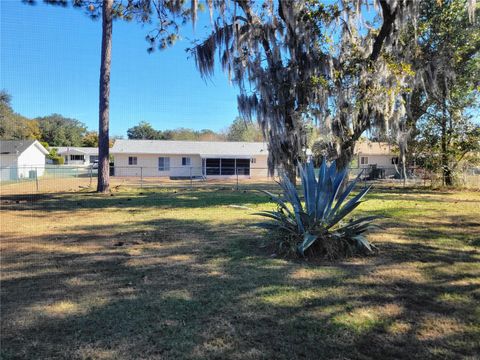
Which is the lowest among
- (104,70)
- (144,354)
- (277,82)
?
(144,354)

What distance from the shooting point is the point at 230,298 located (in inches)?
136

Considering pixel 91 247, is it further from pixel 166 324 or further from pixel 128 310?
pixel 166 324

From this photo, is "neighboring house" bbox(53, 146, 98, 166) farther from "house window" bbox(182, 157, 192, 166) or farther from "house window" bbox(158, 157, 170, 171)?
"house window" bbox(182, 157, 192, 166)

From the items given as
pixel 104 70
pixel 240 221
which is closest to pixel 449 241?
pixel 240 221

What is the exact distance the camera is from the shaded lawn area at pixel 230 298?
8.43 ft

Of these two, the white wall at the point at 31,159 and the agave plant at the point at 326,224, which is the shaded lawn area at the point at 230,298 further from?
the white wall at the point at 31,159

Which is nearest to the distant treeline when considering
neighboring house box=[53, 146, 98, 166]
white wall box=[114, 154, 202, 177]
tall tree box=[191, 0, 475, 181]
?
neighboring house box=[53, 146, 98, 166]

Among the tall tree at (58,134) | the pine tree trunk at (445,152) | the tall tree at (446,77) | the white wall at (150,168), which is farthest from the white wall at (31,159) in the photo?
the pine tree trunk at (445,152)

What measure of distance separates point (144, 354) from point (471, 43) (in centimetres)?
1491

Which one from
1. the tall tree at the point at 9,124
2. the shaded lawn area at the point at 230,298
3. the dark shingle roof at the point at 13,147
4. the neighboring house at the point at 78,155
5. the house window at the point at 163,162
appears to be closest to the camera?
the shaded lawn area at the point at 230,298

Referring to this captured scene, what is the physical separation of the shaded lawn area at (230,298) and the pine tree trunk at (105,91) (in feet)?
31.5

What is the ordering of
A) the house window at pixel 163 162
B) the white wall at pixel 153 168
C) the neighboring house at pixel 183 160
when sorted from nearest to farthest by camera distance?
the neighboring house at pixel 183 160, the white wall at pixel 153 168, the house window at pixel 163 162

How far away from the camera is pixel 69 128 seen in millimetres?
65938

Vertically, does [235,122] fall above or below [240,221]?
above
